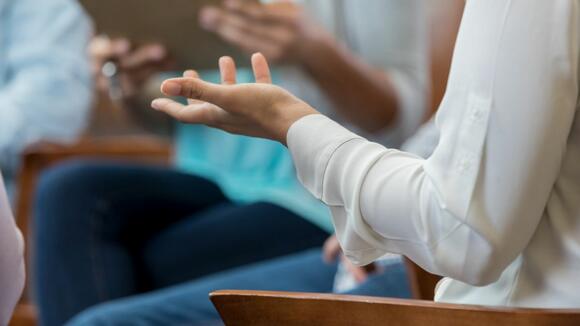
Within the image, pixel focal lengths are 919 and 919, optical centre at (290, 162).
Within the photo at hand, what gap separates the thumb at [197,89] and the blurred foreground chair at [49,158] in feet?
3.34

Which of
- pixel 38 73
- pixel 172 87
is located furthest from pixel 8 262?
pixel 38 73

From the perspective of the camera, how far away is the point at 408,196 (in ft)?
2.14

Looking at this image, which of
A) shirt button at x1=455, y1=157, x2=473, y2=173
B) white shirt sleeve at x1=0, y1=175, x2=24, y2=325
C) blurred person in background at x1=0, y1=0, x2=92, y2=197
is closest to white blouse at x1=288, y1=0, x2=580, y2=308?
shirt button at x1=455, y1=157, x2=473, y2=173

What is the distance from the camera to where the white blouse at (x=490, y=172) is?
0.59 m

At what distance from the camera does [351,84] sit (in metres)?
1.56

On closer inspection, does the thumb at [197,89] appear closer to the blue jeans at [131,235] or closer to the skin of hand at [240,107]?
the skin of hand at [240,107]

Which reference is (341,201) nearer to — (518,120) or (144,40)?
(518,120)

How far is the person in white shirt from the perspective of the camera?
59 centimetres

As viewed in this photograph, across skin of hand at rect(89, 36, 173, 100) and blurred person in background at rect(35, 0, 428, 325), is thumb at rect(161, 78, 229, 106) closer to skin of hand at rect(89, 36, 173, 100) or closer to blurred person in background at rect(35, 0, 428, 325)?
blurred person in background at rect(35, 0, 428, 325)

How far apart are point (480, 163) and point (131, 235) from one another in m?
0.95

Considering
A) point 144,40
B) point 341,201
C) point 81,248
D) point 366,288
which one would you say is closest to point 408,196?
point 341,201

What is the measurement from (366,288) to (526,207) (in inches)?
18.2

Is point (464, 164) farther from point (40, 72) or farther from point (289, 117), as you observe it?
point (40, 72)

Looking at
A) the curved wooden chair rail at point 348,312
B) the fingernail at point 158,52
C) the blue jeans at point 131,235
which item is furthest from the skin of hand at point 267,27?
the curved wooden chair rail at point 348,312
